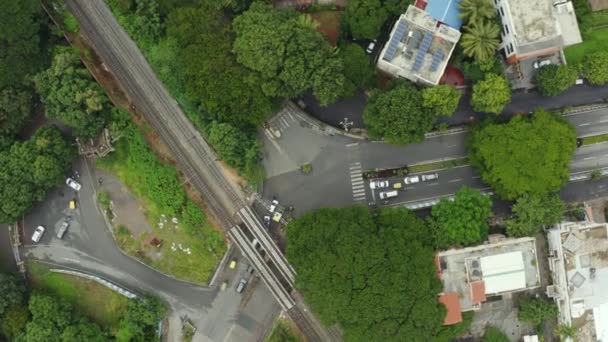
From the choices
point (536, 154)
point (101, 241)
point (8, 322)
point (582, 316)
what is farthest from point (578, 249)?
point (8, 322)

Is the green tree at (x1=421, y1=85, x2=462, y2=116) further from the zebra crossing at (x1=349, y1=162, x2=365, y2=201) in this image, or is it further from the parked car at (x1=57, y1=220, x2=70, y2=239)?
the parked car at (x1=57, y1=220, x2=70, y2=239)

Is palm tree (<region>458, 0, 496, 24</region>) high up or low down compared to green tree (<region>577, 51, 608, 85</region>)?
down

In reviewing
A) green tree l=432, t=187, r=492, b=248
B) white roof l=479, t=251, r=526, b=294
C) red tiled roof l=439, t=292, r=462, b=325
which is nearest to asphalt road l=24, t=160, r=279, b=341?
red tiled roof l=439, t=292, r=462, b=325

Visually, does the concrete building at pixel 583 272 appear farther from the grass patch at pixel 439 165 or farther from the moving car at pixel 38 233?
the moving car at pixel 38 233

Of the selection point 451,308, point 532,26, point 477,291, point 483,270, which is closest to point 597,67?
point 532,26

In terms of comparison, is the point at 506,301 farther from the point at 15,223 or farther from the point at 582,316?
the point at 15,223

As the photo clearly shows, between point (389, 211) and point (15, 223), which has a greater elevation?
point (389, 211)
